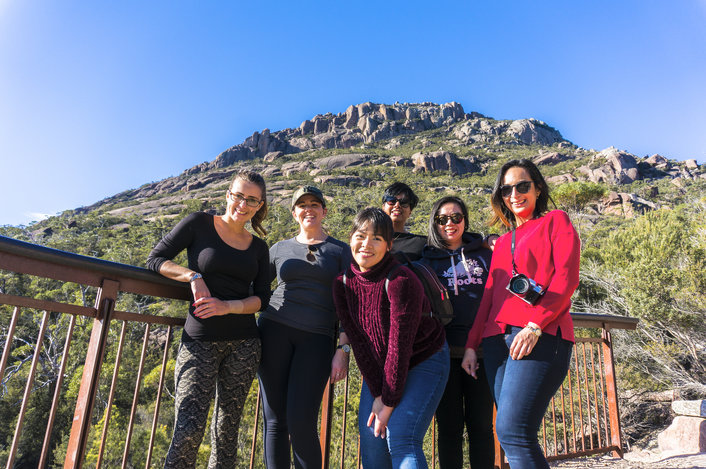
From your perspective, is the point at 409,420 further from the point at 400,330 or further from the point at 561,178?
the point at 561,178

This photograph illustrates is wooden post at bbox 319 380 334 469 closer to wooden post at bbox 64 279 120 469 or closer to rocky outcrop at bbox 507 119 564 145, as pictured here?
wooden post at bbox 64 279 120 469

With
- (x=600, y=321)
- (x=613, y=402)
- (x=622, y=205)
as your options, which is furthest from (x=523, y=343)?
(x=622, y=205)

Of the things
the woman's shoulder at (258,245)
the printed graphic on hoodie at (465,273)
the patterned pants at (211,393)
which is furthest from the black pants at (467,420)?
the woman's shoulder at (258,245)

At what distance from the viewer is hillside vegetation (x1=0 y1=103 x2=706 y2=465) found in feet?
31.3

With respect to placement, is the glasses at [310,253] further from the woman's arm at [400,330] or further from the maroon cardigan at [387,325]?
the woman's arm at [400,330]

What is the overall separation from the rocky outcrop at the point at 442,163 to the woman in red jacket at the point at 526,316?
211 ft

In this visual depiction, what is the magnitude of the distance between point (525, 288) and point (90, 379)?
177cm

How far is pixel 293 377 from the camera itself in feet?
6.07

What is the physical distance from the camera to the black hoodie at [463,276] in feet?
6.77

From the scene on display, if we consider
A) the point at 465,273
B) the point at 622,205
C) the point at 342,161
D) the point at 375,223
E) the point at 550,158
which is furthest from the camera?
the point at 342,161

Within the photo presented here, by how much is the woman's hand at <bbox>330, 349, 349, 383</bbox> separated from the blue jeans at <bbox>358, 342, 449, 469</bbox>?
29 cm

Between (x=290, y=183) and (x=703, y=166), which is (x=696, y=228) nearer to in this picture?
(x=290, y=183)

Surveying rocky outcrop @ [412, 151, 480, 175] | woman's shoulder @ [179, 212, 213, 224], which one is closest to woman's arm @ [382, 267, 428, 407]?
woman's shoulder @ [179, 212, 213, 224]

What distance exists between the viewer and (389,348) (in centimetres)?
153
